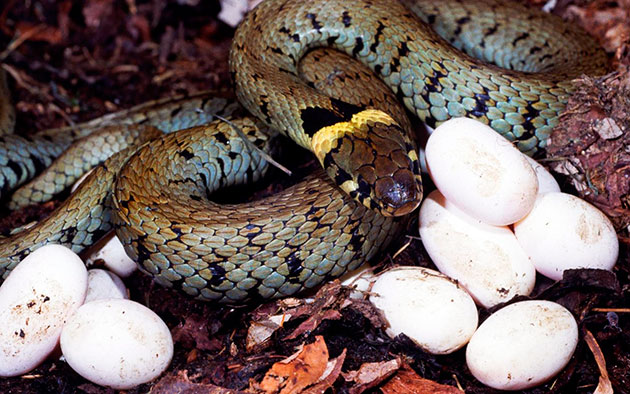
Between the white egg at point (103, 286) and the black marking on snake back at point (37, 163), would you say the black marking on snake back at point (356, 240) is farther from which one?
the black marking on snake back at point (37, 163)

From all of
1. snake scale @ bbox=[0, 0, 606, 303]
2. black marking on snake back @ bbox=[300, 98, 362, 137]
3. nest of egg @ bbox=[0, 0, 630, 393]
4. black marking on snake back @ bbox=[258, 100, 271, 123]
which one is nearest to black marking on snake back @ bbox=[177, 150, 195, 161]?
snake scale @ bbox=[0, 0, 606, 303]

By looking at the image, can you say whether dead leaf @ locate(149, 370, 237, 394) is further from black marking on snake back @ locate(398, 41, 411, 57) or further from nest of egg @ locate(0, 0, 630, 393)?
black marking on snake back @ locate(398, 41, 411, 57)

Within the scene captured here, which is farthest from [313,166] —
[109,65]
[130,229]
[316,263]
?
[109,65]

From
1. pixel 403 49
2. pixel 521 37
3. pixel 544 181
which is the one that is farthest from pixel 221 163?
pixel 521 37

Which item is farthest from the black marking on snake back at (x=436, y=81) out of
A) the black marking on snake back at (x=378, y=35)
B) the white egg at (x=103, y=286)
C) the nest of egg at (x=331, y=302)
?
the white egg at (x=103, y=286)

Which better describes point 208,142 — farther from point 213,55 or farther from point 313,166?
point 213,55

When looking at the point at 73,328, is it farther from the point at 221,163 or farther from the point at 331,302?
the point at 221,163
